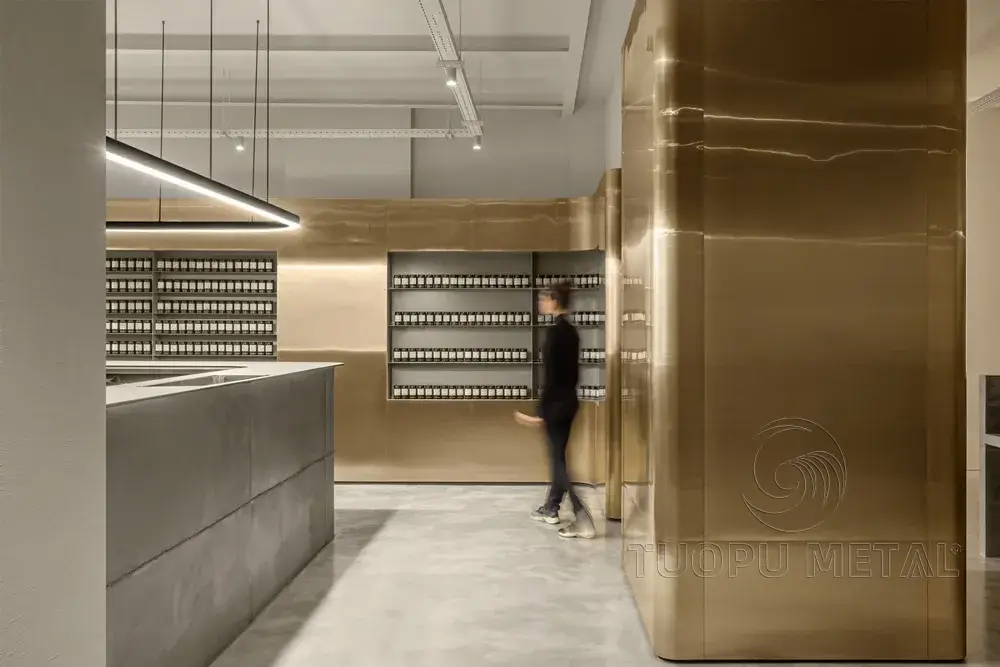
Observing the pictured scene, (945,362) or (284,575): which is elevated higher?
(945,362)

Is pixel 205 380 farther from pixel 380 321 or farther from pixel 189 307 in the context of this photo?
pixel 189 307

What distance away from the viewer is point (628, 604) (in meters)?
4.02

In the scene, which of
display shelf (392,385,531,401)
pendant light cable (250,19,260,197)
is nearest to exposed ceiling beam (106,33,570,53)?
pendant light cable (250,19,260,197)

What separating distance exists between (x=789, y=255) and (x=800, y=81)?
0.76 metres

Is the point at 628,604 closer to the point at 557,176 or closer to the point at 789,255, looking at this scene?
the point at 789,255

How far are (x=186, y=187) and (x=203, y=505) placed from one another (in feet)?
9.85

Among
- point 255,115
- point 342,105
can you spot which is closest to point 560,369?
point 342,105

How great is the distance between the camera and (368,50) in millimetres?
6668

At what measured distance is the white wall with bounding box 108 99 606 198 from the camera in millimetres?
8148

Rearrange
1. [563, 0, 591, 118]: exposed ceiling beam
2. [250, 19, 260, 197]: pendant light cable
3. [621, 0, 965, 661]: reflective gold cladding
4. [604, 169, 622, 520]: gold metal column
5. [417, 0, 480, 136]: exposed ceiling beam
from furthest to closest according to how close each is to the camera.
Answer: [250, 19, 260, 197]: pendant light cable → [604, 169, 622, 520]: gold metal column → [563, 0, 591, 118]: exposed ceiling beam → [417, 0, 480, 136]: exposed ceiling beam → [621, 0, 965, 661]: reflective gold cladding

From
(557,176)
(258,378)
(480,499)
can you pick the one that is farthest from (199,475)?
(557,176)

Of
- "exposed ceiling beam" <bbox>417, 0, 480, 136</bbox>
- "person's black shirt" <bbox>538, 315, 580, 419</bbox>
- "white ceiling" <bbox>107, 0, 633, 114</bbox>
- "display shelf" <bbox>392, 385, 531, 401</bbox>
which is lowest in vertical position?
"display shelf" <bbox>392, 385, 531, 401</bbox>

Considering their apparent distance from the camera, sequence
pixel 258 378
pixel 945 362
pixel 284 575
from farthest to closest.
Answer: pixel 284 575
pixel 258 378
pixel 945 362

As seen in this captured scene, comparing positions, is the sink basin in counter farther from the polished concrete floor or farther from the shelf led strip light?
the polished concrete floor
